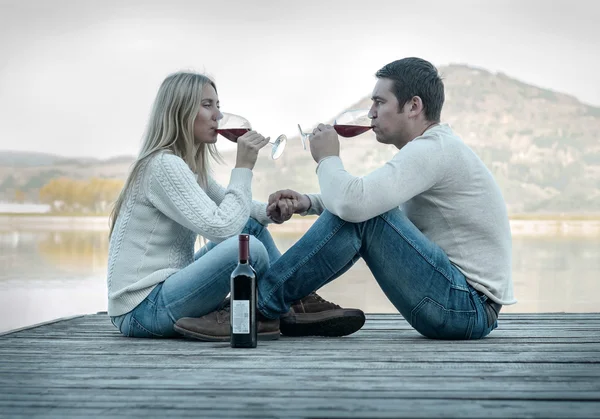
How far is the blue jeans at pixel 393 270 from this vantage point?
2.29 metres

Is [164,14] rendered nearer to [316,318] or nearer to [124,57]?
[124,57]

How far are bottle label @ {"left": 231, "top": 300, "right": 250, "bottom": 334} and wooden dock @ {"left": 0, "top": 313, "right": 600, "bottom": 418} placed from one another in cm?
7

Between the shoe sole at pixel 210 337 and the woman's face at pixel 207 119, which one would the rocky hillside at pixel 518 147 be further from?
the shoe sole at pixel 210 337

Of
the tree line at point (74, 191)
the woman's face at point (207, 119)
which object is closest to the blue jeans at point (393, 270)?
the woman's face at point (207, 119)

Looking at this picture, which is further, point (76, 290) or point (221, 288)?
point (76, 290)

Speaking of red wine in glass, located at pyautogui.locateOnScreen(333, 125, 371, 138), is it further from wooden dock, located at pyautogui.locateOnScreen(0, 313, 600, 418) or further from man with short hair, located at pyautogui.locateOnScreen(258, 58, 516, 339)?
wooden dock, located at pyautogui.locateOnScreen(0, 313, 600, 418)

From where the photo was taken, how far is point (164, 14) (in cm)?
1348

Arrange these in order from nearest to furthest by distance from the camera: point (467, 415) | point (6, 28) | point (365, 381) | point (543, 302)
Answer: point (467, 415)
point (365, 381)
point (543, 302)
point (6, 28)

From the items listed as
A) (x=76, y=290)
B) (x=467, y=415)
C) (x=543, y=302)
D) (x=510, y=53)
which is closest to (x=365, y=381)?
(x=467, y=415)

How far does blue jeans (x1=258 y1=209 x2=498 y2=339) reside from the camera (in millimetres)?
2287

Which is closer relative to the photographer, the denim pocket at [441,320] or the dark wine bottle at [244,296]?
the dark wine bottle at [244,296]

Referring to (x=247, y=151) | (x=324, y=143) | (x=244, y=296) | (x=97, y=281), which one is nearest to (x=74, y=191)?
(x=97, y=281)

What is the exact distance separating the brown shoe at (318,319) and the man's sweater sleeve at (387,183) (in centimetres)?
43

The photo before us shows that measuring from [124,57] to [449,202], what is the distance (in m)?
13.8
